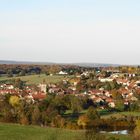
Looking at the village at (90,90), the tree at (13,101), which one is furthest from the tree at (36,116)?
the village at (90,90)

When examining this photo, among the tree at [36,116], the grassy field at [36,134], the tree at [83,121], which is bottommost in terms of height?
the tree at [83,121]

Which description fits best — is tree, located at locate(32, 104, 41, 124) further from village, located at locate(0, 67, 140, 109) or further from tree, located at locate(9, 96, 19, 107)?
village, located at locate(0, 67, 140, 109)

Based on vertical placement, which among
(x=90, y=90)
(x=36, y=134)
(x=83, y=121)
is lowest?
(x=83, y=121)

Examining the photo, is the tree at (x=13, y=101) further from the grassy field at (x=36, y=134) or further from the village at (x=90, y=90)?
the grassy field at (x=36, y=134)

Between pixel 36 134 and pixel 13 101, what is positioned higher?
pixel 36 134

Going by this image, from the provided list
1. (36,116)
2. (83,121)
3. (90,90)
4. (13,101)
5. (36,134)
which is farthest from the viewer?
(90,90)

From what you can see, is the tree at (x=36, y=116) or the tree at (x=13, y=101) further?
the tree at (x=13, y=101)

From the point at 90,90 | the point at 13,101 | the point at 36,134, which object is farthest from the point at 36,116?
the point at 90,90

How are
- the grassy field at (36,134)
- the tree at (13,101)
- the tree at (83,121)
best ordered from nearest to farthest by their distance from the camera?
the grassy field at (36,134) → the tree at (83,121) → the tree at (13,101)

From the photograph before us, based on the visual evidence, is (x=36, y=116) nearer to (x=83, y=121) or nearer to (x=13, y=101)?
(x=83, y=121)

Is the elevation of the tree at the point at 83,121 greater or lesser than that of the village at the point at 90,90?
lesser

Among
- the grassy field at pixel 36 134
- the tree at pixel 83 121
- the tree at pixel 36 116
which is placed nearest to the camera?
the grassy field at pixel 36 134
